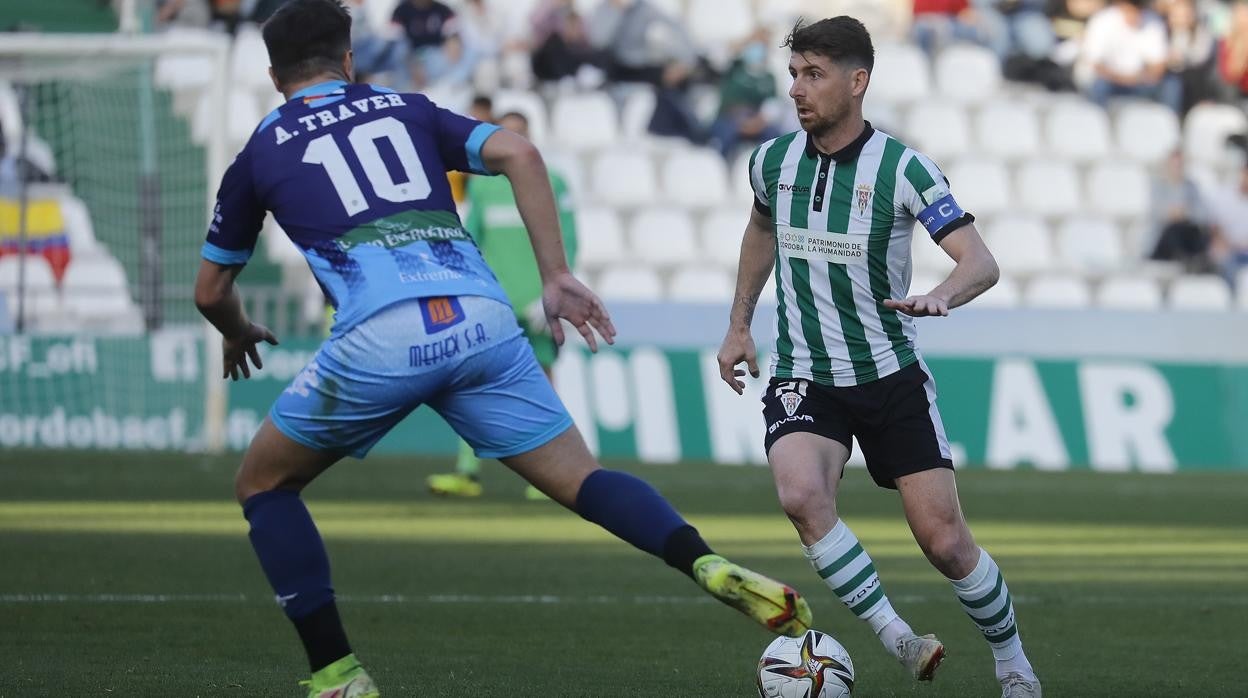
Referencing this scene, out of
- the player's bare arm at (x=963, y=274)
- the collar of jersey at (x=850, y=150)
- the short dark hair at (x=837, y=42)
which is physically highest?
the short dark hair at (x=837, y=42)

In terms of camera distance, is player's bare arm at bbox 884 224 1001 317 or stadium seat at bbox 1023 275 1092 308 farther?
stadium seat at bbox 1023 275 1092 308

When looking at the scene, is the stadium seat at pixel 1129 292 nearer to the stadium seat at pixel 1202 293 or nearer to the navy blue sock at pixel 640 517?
the stadium seat at pixel 1202 293

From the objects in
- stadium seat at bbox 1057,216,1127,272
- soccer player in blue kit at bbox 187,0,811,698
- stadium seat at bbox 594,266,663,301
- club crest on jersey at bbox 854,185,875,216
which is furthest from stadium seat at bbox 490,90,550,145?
soccer player in blue kit at bbox 187,0,811,698

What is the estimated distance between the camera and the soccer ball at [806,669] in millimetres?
5566

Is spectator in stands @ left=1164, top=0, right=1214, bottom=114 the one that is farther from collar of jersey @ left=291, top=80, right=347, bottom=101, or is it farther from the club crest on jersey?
collar of jersey @ left=291, top=80, right=347, bottom=101

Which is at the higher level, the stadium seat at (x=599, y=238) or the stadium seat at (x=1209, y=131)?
the stadium seat at (x=1209, y=131)

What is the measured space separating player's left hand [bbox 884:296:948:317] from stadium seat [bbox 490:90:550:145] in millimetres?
14817

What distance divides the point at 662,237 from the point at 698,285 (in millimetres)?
1008

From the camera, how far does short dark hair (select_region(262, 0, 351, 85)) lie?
525cm

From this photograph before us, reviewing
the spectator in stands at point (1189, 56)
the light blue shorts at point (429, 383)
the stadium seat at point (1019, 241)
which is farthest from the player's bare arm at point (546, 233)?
the spectator in stands at point (1189, 56)

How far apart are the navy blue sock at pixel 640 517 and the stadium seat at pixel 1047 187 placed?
56.2ft

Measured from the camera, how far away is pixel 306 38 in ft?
17.3

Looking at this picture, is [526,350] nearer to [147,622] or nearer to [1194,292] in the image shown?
[147,622]

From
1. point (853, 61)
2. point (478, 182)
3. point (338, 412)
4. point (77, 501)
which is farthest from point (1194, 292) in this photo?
point (338, 412)
